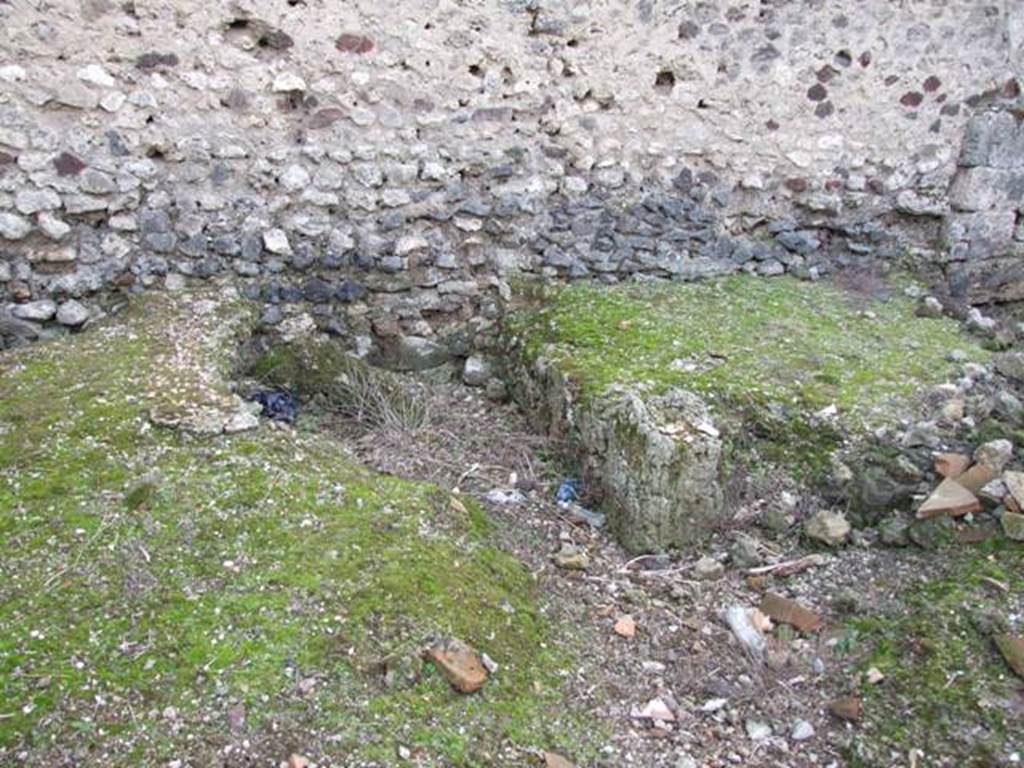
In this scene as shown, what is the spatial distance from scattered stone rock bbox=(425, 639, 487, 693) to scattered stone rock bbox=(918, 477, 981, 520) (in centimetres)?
161

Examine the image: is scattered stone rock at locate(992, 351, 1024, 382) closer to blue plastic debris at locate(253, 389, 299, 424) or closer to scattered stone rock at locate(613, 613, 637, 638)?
scattered stone rock at locate(613, 613, 637, 638)

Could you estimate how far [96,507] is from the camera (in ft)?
8.33

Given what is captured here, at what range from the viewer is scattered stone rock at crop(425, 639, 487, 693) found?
2.14 m

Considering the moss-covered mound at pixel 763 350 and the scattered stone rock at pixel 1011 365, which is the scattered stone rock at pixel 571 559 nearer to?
the moss-covered mound at pixel 763 350

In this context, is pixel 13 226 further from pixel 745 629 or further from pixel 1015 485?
pixel 1015 485

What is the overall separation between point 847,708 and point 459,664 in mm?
1030

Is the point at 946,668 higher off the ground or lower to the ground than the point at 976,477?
lower

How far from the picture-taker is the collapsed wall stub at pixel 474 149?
3545 mm

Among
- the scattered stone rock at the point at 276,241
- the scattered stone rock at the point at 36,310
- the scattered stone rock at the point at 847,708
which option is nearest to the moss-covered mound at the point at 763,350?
the scattered stone rock at the point at 847,708

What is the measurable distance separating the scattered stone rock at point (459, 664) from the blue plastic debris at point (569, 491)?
3.62 ft

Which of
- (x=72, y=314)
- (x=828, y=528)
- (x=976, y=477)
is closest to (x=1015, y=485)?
(x=976, y=477)

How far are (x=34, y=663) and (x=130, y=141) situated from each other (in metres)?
2.32

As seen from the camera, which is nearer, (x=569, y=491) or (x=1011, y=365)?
Answer: (x=569, y=491)

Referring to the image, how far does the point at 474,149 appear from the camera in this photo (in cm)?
411
